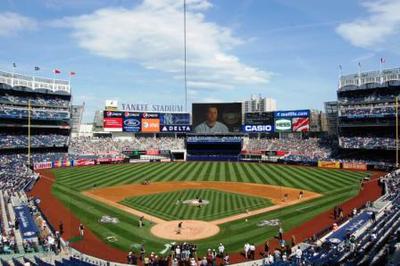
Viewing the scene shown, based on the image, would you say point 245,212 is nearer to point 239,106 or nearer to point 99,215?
point 99,215

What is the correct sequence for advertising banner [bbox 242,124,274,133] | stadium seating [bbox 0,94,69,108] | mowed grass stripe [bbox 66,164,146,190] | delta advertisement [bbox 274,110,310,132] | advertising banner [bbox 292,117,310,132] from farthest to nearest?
advertising banner [bbox 242,124,274,133]
delta advertisement [bbox 274,110,310,132]
advertising banner [bbox 292,117,310,132]
stadium seating [bbox 0,94,69,108]
mowed grass stripe [bbox 66,164,146,190]

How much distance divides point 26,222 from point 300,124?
2778 inches

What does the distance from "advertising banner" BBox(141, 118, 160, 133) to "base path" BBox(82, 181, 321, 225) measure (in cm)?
4614

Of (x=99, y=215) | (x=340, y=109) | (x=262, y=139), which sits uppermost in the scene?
(x=340, y=109)

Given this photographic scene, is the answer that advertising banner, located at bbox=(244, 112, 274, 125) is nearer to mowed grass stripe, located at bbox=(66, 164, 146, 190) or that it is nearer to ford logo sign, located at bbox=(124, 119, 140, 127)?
ford logo sign, located at bbox=(124, 119, 140, 127)

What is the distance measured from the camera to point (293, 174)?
65.4 metres

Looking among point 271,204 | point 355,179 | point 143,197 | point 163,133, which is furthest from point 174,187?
point 163,133

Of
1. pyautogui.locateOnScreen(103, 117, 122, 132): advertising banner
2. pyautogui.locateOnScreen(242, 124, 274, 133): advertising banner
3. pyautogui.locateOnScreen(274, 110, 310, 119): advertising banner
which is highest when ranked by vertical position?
pyautogui.locateOnScreen(274, 110, 310, 119): advertising banner

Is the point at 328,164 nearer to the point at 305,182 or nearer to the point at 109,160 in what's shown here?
the point at 305,182

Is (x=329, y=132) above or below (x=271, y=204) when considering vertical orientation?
above

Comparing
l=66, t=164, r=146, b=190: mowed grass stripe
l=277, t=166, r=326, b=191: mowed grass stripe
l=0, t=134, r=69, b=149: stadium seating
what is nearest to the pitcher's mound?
l=277, t=166, r=326, b=191: mowed grass stripe

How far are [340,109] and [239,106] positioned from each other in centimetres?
2328

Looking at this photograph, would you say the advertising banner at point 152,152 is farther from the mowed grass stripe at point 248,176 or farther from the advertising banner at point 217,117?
the mowed grass stripe at point 248,176

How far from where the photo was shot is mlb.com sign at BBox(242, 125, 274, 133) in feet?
A: 314
